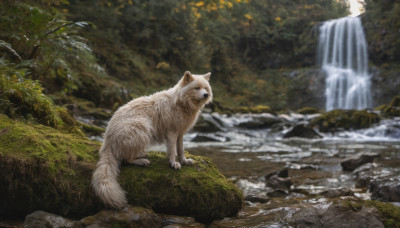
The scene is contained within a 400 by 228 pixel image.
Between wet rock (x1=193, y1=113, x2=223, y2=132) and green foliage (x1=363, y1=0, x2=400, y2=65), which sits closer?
wet rock (x1=193, y1=113, x2=223, y2=132)

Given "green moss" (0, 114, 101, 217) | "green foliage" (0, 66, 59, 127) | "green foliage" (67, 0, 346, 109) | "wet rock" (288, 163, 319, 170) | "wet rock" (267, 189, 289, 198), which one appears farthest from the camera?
"green foliage" (67, 0, 346, 109)

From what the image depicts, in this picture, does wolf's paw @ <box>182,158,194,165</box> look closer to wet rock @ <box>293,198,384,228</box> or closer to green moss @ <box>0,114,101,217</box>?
green moss @ <box>0,114,101,217</box>

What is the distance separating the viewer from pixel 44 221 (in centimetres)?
294

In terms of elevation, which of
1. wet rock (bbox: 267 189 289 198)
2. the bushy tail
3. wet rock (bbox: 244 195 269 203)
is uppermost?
the bushy tail

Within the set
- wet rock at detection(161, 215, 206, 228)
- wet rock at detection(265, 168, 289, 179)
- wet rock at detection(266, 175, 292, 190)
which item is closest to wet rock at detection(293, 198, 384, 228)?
wet rock at detection(161, 215, 206, 228)

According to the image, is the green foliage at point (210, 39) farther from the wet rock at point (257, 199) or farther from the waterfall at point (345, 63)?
the wet rock at point (257, 199)

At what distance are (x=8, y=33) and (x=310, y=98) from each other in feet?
119

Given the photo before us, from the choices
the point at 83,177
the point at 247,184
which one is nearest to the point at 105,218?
the point at 83,177

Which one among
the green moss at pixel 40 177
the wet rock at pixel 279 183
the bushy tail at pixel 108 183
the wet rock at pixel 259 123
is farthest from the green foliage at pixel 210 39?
the bushy tail at pixel 108 183

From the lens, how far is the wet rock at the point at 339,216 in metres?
3.17

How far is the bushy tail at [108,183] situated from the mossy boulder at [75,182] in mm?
150

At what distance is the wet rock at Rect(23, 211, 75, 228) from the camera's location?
291cm

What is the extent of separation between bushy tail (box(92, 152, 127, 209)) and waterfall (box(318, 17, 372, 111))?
3348 centimetres

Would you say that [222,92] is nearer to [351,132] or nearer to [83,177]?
[351,132]
